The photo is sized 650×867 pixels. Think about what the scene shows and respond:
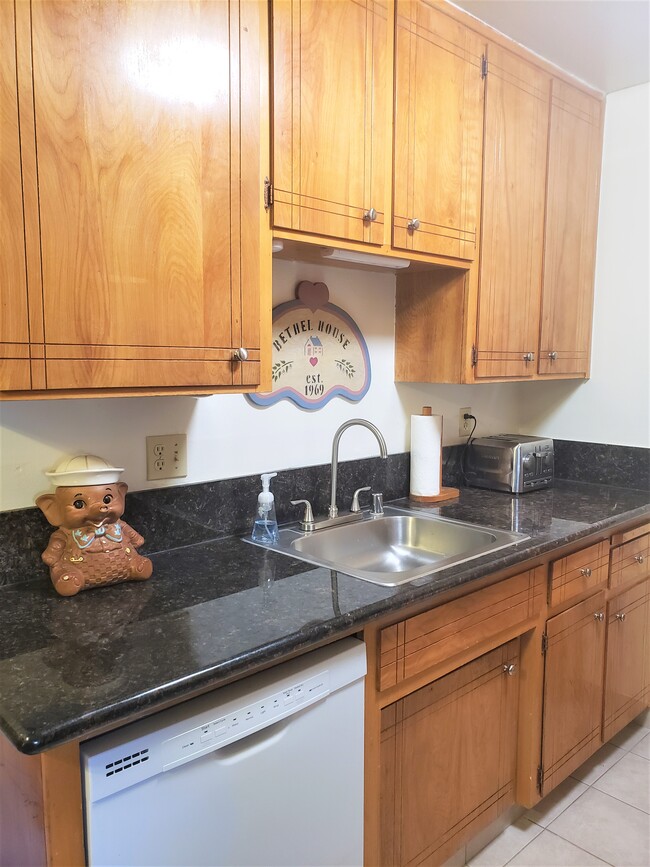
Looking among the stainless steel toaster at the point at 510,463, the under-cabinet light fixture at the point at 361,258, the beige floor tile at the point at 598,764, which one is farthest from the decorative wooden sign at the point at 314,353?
the beige floor tile at the point at 598,764

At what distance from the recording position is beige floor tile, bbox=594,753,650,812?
207 centimetres

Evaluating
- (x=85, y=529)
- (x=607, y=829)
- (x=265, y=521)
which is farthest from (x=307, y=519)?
(x=607, y=829)

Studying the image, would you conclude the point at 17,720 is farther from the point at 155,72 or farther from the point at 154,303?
the point at 155,72

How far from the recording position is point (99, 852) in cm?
94

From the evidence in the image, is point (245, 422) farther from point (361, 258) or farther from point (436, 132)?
point (436, 132)

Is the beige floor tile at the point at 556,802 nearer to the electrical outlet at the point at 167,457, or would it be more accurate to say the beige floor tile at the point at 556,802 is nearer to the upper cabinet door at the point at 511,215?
the upper cabinet door at the point at 511,215

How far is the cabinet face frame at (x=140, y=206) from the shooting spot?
105 cm

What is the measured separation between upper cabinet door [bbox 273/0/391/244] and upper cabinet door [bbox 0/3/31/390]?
57 cm

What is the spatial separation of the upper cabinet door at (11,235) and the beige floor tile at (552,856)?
1862mm

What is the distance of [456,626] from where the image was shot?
5.02ft

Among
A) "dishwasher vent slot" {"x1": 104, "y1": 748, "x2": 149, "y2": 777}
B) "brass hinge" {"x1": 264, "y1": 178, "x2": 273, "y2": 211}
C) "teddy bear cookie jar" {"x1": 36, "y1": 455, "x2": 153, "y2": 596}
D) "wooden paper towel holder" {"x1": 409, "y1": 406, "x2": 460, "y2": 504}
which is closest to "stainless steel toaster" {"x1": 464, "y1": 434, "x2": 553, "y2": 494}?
"wooden paper towel holder" {"x1": 409, "y1": 406, "x2": 460, "y2": 504}

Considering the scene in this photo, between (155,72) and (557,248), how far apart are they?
1631 millimetres

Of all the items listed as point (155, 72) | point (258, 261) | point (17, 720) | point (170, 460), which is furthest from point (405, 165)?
point (17, 720)

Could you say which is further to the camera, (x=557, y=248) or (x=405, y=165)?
(x=557, y=248)
